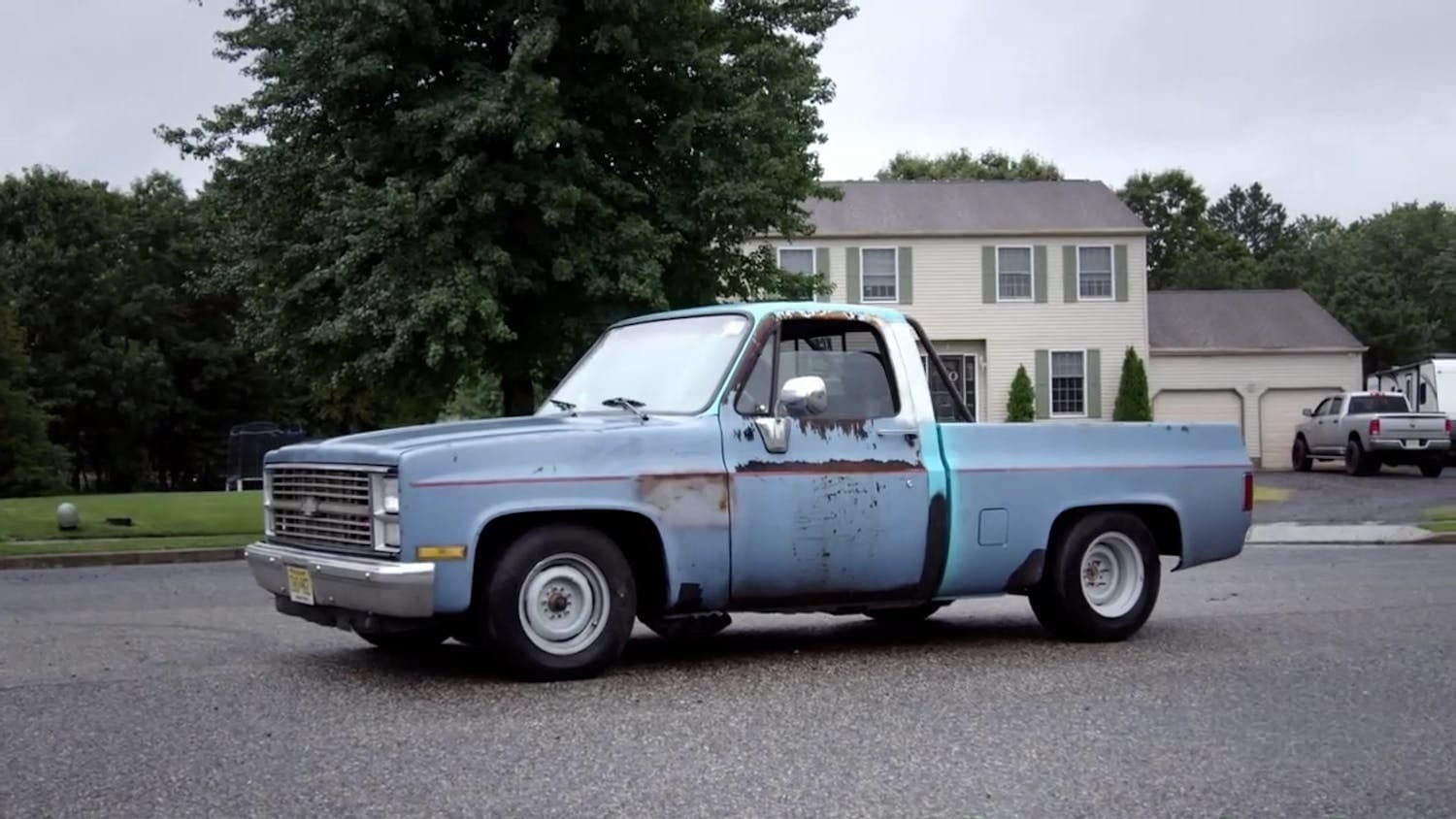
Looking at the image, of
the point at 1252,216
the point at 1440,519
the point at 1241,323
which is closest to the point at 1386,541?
the point at 1440,519

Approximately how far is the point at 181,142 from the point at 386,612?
59.6ft

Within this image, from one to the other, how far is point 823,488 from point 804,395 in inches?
21.5

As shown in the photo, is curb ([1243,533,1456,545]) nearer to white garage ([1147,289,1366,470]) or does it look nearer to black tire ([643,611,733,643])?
black tire ([643,611,733,643])

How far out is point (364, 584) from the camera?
7176 mm

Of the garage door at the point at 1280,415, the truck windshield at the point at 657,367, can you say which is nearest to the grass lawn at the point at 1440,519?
the truck windshield at the point at 657,367

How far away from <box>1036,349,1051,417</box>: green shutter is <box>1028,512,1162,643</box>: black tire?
32.1 metres

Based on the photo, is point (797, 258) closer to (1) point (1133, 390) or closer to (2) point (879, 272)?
(2) point (879, 272)

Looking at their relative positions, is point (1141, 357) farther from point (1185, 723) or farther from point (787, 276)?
point (1185, 723)

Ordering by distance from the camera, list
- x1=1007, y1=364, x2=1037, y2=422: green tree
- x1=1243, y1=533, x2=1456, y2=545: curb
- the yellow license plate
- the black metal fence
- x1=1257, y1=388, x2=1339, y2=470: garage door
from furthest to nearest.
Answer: x1=1257, y1=388, x2=1339, y2=470: garage door → the black metal fence → x1=1007, y1=364, x2=1037, y2=422: green tree → x1=1243, y1=533, x2=1456, y2=545: curb → the yellow license plate

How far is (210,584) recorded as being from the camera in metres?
14.2

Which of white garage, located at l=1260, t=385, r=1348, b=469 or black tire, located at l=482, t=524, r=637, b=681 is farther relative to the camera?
A: white garage, located at l=1260, t=385, r=1348, b=469

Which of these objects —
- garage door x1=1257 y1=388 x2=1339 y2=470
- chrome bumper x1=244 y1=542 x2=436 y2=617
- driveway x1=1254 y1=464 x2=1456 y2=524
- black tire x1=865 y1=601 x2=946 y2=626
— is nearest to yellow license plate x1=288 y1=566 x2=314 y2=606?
chrome bumper x1=244 y1=542 x2=436 y2=617

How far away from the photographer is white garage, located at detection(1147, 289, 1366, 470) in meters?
42.5

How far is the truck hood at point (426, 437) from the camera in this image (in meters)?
7.38
